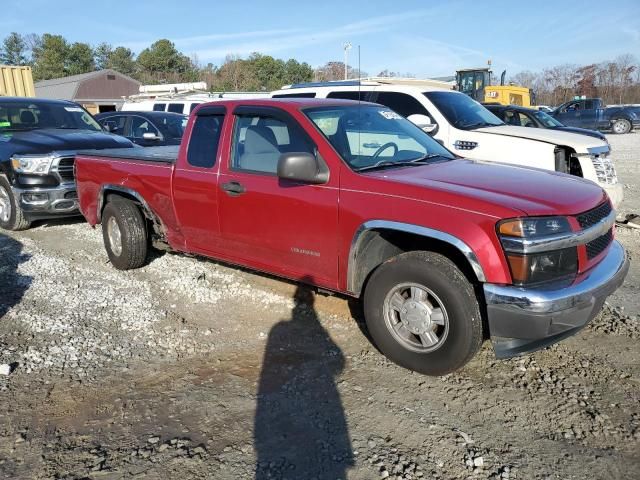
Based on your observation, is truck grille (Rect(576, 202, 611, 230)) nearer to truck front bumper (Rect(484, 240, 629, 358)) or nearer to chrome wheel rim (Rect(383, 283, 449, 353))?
truck front bumper (Rect(484, 240, 629, 358))

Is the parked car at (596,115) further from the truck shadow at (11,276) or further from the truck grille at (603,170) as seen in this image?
the truck shadow at (11,276)

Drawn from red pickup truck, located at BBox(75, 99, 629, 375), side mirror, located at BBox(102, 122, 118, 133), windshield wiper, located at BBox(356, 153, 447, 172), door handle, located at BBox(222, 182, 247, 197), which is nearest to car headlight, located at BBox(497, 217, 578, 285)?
red pickup truck, located at BBox(75, 99, 629, 375)

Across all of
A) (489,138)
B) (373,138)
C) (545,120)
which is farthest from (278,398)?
(545,120)

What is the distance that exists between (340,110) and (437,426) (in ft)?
8.74

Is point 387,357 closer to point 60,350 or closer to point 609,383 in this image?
point 609,383

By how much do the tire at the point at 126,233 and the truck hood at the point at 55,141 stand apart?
2236mm

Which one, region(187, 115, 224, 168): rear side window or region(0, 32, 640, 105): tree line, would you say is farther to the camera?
region(0, 32, 640, 105): tree line

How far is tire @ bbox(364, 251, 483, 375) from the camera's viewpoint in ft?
11.0

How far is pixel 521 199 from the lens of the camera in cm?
331

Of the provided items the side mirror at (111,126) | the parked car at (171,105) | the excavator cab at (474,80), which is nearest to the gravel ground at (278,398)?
the side mirror at (111,126)

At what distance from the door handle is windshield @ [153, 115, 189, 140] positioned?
21.9 ft

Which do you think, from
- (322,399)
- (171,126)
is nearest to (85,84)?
(171,126)

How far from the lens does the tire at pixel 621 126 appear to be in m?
29.0

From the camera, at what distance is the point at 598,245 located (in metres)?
3.60
